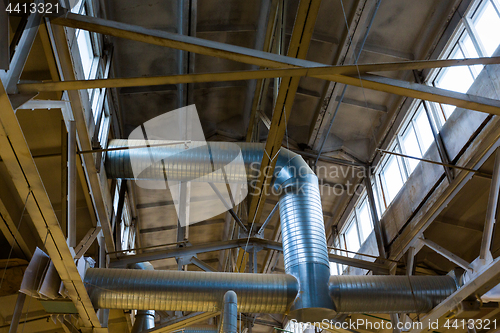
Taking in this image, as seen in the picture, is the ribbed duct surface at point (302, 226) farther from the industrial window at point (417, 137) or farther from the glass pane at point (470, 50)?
the glass pane at point (470, 50)

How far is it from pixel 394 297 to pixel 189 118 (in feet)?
28.5

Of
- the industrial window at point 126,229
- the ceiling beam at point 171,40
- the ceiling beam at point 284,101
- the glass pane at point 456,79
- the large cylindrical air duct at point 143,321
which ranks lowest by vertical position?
the large cylindrical air duct at point 143,321

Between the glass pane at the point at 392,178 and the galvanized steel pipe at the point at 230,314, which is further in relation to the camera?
the glass pane at the point at 392,178

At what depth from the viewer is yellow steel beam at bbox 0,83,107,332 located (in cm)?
478

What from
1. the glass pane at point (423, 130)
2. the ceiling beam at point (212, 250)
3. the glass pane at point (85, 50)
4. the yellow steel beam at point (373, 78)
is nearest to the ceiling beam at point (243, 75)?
the yellow steel beam at point (373, 78)

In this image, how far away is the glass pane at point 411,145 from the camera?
1155cm

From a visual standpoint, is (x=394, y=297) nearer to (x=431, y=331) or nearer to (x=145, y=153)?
(x=431, y=331)

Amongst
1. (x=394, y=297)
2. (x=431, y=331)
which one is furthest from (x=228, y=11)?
(x=431, y=331)

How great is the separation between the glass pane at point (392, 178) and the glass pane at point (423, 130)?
140 cm

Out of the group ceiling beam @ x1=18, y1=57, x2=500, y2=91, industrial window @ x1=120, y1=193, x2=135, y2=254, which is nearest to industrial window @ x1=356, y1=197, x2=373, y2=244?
industrial window @ x1=120, y1=193, x2=135, y2=254

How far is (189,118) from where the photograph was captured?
14.2 m

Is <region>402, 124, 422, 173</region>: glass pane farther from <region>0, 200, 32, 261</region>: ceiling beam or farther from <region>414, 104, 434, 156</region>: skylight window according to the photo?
<region>0, 200, 32, 261</region>: ceiling beam

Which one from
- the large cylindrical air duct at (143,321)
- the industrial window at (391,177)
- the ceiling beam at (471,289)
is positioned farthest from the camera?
the large cylindrical air duct at (143,321)

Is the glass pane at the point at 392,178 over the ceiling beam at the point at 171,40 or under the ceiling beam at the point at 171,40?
over
